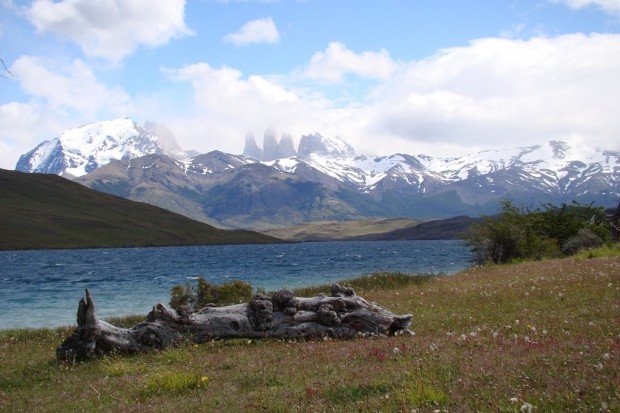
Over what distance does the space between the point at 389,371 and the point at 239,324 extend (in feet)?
25.7

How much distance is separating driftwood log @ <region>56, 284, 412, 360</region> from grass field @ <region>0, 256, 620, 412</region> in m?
0.57

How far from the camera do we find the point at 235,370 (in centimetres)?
1273

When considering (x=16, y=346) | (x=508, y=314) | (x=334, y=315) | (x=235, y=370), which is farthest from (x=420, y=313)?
(x=16, y=346)

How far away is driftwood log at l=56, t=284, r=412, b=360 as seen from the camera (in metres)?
16.7

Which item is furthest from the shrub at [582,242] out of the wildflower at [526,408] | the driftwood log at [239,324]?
the wildflower at [526,408]

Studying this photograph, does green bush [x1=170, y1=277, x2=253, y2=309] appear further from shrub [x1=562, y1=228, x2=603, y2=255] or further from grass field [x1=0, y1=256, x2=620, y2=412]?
shrub [x1=562, y1=228, x2=603, y2=255]

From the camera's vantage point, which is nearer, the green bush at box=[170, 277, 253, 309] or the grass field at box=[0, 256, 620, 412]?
the grass field at box=[0, 256, 620, 412]

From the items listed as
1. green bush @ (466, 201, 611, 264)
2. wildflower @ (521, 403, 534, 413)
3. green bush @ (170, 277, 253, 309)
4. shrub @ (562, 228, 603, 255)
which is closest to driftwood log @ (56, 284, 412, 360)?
wildflower @ (521, 403, 534, 413)

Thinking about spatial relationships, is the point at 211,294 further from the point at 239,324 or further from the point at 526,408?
the point at 526,408

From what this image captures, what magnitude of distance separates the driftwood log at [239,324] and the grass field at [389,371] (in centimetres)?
57

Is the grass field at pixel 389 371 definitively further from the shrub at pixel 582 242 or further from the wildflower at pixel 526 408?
the shrub at pixel 582 242

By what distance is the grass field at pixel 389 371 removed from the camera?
8258mm

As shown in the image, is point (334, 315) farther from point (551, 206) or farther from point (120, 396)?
point (551, 206)

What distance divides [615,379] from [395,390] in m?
3.49
